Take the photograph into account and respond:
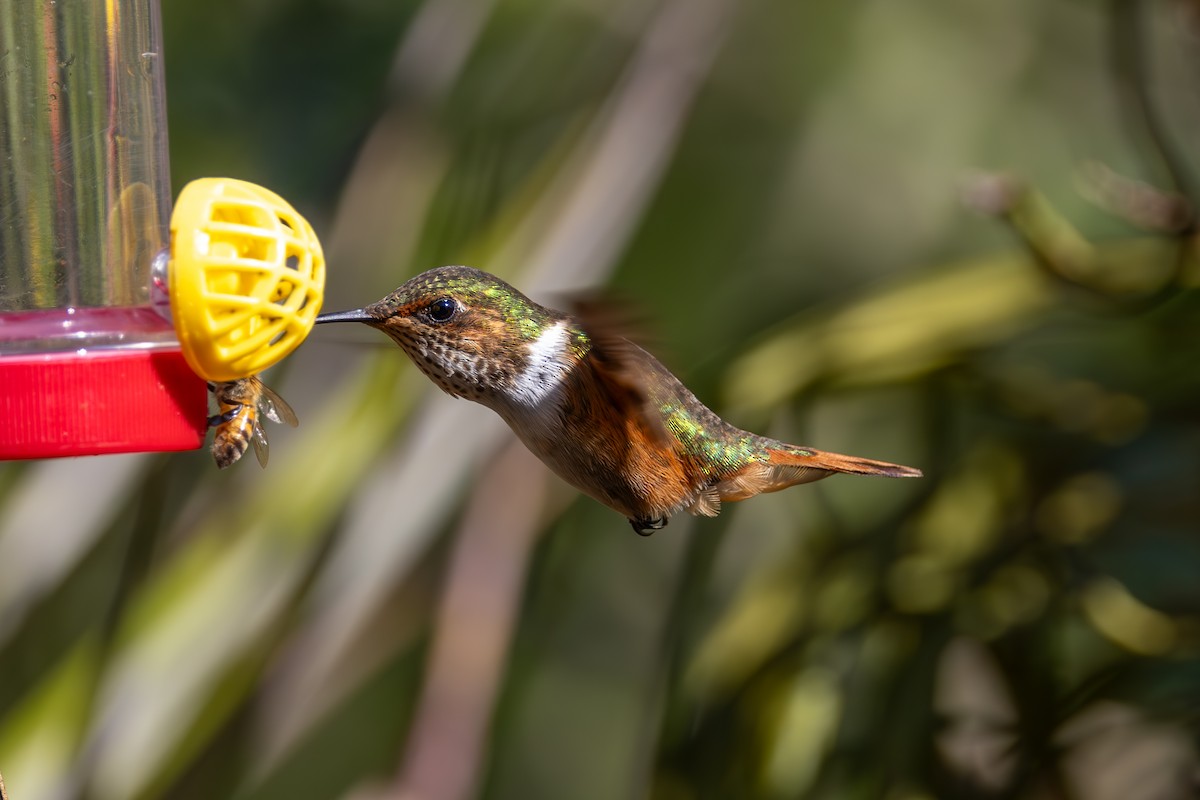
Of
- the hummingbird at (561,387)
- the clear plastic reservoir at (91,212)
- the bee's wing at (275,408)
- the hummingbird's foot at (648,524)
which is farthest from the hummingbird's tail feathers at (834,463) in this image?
the clear plastic reservoir at (91,212)

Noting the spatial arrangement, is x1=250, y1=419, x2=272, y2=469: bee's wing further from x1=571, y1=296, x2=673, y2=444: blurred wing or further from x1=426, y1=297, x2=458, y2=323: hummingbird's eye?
x1=571, y1=296, x2=673, y2=444: blurred wing

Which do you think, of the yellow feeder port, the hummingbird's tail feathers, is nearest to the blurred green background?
the hummingbird's tail feathers

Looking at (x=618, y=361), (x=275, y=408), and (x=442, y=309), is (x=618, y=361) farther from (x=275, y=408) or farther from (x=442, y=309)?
(x=275, y=408)

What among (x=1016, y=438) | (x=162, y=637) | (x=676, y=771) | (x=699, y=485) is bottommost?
(x=676, y=771)

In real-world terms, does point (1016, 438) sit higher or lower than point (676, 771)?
higher

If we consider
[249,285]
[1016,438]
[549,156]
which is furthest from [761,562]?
[249,285]

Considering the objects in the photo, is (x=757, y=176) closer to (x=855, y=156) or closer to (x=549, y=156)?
(x=855, y=156)

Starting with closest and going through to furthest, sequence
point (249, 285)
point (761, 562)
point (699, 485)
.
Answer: point (249, 285) < point (699, 485) < point (761, 562)

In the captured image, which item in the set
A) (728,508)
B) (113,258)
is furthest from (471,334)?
(728,508)
